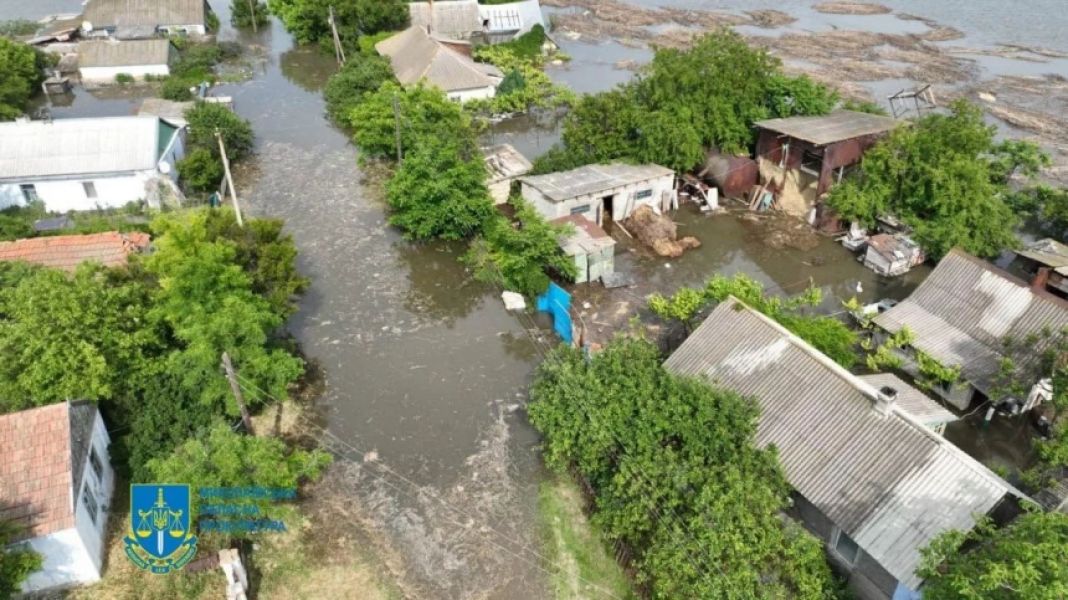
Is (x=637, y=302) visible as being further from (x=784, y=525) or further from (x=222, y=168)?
(x=222, y=168)

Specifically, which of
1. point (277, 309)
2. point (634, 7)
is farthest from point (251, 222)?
point (634, 7)

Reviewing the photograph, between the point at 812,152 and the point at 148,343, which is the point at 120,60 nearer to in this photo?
the point at 148,343

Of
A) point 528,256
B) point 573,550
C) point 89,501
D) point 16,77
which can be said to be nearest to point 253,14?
point 16,77

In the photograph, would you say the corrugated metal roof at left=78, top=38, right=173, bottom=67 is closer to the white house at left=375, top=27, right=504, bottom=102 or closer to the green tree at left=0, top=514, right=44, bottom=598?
the white house at left=375, top=27, right=504, bottom=102

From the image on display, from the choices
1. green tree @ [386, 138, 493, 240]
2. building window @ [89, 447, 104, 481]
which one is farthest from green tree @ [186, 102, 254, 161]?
building window @ [89, 447, 104, 481]

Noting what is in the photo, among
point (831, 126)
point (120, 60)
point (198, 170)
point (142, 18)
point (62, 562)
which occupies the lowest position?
point (62, 562)
